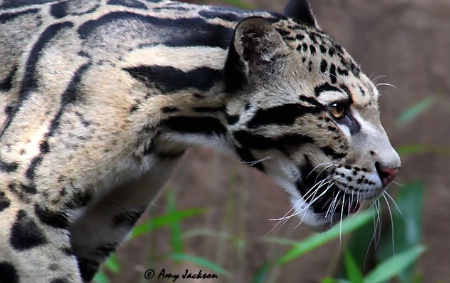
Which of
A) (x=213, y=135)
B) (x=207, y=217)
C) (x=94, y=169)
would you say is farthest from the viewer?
(x=207, y=217)

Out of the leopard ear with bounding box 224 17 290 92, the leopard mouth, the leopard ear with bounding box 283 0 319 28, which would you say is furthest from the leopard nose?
the leopard ear with bounding box 283 0 319 28

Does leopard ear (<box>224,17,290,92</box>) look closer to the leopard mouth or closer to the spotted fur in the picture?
the spotted fur

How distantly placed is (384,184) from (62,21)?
1.27 metres

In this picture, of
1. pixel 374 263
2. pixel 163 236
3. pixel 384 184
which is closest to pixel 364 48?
pixel 374 263

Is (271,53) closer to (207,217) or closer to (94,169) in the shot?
(94,169)

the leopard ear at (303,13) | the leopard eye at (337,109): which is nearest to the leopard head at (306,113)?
the leopard eye at (337,109)

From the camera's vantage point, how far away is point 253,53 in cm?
311

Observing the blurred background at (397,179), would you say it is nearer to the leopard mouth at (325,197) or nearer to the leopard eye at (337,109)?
the leopard mouth at (325,197)

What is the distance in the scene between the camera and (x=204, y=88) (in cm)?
313

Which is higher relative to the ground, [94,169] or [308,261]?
[94,169]

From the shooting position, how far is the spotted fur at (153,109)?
296 centimetres

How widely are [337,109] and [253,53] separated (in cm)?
35

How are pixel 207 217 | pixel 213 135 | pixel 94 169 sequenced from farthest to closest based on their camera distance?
pixel 207 217
pixel 213 135
pixel 94 169

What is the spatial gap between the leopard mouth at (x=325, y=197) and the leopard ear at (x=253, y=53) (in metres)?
0.40
